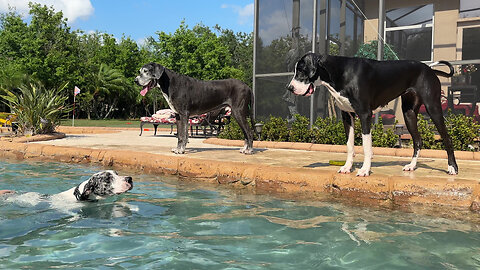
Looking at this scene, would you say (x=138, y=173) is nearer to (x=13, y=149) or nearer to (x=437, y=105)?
(x=13, y=149)

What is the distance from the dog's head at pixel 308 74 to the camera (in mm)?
4984

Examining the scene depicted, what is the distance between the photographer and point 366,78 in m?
4.96

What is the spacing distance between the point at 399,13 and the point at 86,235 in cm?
1250

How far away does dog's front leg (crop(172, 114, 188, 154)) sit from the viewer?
301 inches

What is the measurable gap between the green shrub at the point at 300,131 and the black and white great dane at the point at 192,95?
2.01m

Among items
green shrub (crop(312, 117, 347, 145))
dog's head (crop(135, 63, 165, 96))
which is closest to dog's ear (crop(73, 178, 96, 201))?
dog's head (crop(135, 63, 165, 96))

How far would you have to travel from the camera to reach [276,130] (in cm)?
1014

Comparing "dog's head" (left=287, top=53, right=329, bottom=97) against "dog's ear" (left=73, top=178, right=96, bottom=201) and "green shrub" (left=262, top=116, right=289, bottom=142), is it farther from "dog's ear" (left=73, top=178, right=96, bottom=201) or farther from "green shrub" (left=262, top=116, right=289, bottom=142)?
"green shrub" (left=262, top=116, right=289, bottom=142)

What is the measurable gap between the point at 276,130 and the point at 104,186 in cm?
646

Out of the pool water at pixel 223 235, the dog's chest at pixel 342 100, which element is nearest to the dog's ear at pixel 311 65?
the dog's chest at pixel 342 100

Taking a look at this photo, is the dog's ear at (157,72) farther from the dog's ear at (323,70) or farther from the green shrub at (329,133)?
the green shrub at (329,133)

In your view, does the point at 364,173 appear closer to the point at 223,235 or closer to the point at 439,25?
the point at 223,235

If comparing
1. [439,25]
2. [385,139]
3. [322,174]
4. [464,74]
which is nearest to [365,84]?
[322,174]

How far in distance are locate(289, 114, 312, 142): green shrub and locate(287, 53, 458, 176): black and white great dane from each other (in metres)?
4.39
